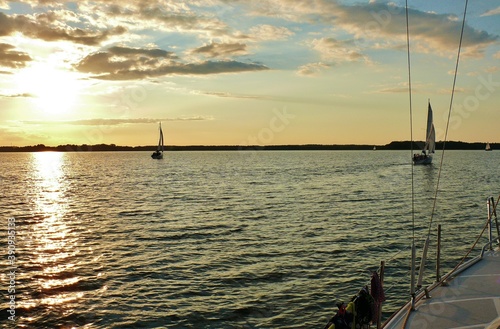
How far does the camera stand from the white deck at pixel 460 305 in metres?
10.5

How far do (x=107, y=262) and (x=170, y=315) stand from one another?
9825mm

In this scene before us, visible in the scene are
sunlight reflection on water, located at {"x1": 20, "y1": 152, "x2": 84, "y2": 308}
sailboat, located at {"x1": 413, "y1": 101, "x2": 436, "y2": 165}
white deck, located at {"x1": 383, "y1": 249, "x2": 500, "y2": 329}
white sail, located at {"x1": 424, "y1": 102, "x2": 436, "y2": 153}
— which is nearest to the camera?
white deck, located at {"x1": 383, "y1": 249, "x2": 500, "y2": 329}

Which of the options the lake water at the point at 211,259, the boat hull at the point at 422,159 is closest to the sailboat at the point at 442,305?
the lake water at the point at 211,259

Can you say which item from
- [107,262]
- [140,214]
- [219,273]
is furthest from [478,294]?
[140,214]

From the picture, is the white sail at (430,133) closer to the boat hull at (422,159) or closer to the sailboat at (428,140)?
the sailboat at (428,140)

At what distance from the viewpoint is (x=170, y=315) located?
18375mm

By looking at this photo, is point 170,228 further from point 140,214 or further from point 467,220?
point 467,220

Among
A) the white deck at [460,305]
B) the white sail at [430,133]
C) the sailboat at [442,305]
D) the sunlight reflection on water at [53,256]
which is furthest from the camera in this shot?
the white sail at [430,133]

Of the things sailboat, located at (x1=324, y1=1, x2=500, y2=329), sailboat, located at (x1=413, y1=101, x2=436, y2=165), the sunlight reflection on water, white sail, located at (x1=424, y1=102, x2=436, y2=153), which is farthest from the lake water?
sailboat, located at (x1=413, y1=101, x2=436, y2=165)

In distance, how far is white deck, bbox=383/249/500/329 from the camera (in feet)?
34.3

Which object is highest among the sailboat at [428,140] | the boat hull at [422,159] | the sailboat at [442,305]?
the sailboat at [428,140]

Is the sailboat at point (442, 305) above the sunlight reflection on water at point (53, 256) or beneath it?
above

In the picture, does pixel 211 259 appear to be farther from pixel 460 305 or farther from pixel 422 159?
pixel 422 159

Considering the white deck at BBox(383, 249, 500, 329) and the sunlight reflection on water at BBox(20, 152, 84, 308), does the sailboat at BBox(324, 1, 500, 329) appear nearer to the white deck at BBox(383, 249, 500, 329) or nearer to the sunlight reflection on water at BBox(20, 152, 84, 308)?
the white deck at BBox(383, 249, 500, 329)
